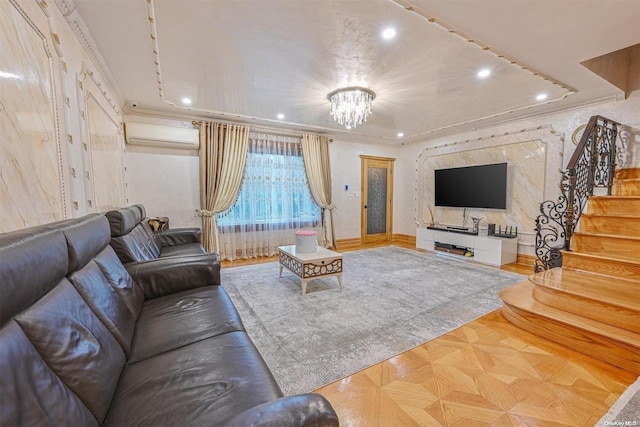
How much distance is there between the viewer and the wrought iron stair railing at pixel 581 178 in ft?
8.73

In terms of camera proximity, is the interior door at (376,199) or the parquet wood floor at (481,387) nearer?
the parquet wood floor at (481,387)

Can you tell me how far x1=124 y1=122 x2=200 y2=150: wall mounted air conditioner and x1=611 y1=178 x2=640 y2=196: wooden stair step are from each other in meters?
5.81

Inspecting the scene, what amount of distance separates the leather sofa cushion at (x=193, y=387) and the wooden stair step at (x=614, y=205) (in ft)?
12.2

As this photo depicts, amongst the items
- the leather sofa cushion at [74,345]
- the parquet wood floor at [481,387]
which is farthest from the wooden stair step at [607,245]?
the leather sofa cushion at [74,345]

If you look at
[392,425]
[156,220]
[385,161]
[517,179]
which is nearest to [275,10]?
[392,425]

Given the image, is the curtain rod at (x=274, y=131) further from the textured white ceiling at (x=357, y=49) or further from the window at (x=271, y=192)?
the textured white ceiling at (x=357, y=49)

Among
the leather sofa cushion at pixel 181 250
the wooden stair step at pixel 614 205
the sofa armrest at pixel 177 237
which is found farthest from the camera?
the sofa armrest at pixel 177 237

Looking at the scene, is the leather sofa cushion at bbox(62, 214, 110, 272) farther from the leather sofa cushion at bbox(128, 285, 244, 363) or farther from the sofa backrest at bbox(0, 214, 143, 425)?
the leather sofa cushion at bbox(128, 285, 244, 363)

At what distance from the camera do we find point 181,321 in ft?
4.90

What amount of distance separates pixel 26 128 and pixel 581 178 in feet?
15.1

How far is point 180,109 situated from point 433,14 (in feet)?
11.6

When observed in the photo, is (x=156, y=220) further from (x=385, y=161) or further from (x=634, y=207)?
(x=634, y=207)

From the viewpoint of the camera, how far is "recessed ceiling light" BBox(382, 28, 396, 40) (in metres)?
2.06

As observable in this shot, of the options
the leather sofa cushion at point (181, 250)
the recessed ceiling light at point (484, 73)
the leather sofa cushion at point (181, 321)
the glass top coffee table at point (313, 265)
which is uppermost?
the recessed ceiling light at point (484, 73)
